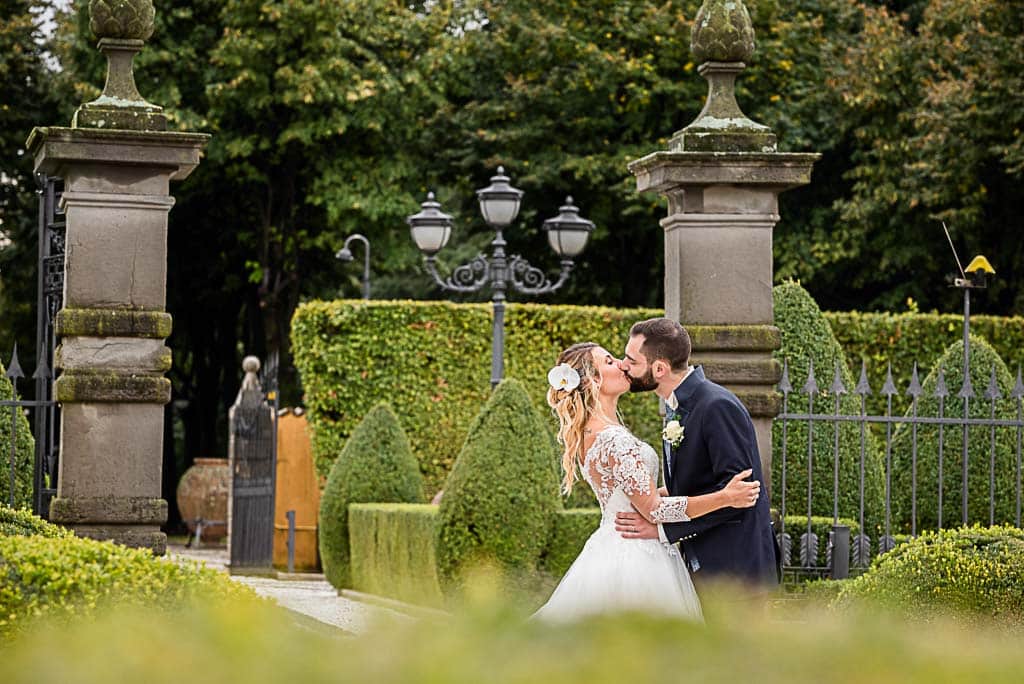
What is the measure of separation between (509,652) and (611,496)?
13.5 ft

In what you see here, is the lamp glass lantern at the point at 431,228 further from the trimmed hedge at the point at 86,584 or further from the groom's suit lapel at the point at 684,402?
the trimmed hedge at the point at 86,584

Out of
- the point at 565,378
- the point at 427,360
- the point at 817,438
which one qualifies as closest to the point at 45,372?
the point at 565,378

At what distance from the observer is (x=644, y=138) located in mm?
26203

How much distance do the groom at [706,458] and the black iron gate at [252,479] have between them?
39.8 ft

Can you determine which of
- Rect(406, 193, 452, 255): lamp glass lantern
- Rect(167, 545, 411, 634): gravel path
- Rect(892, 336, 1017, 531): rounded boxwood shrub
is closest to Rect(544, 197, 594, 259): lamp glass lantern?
Rect(406, 193, 452, 255): lamp glass lantern

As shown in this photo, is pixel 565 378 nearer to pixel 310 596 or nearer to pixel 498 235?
pixel 498 235

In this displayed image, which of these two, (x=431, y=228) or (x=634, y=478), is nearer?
(x=634, y=478)

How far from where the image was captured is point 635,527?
6.50 m

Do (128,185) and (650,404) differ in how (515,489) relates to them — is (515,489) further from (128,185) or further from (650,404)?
(650,404)

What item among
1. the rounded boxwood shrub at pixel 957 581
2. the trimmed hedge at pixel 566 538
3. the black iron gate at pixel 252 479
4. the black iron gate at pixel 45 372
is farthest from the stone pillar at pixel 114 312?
the black iron gate at pixel 252 479

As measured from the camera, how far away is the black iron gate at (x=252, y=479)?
1805 centimetres

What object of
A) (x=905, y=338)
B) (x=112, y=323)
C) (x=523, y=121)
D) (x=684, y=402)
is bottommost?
(x=684, y=402)

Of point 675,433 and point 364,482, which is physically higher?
point 675,433

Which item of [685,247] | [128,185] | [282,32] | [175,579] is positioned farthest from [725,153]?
[282,32]
